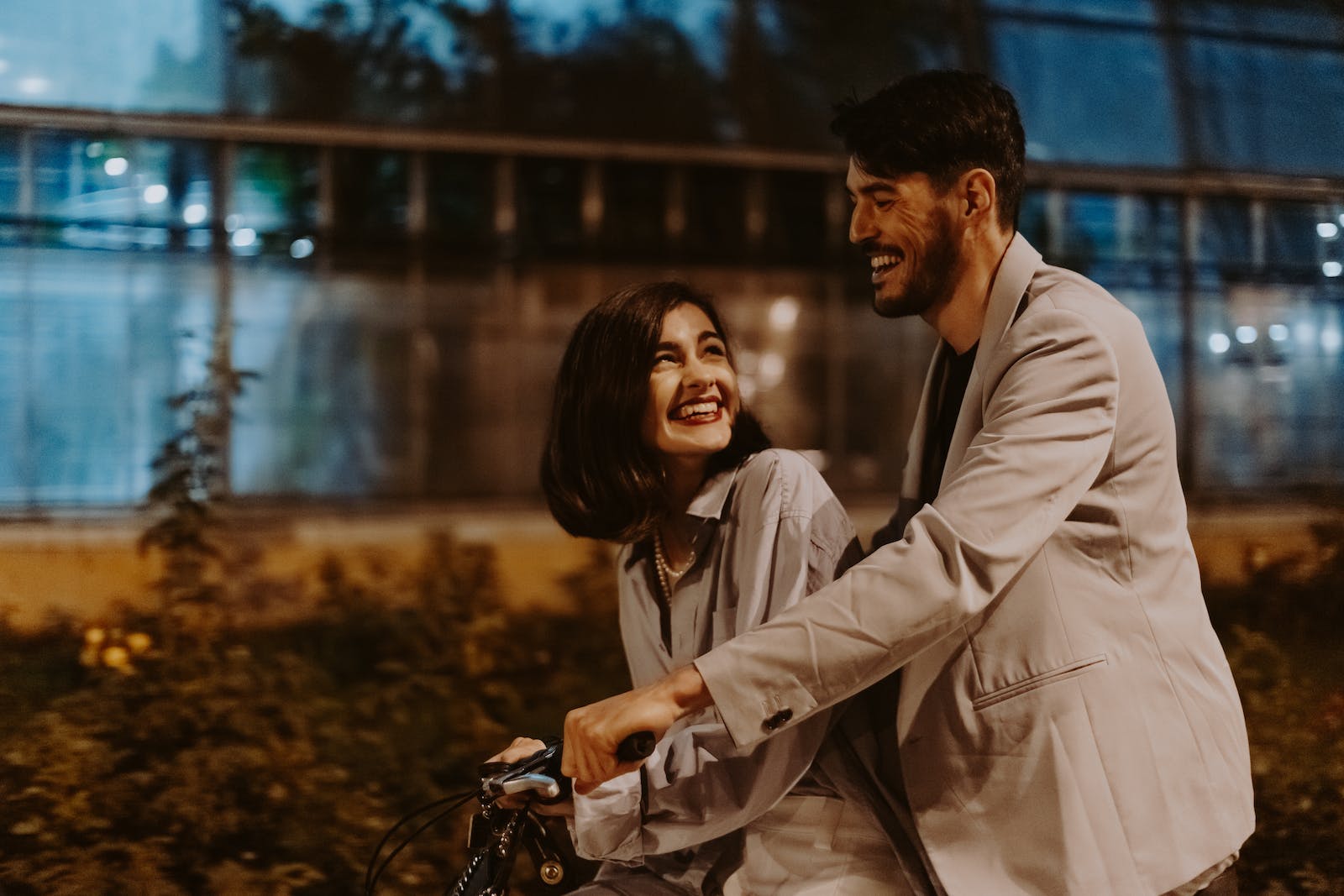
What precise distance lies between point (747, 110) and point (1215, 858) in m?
6.86

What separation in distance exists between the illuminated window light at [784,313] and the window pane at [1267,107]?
8.86 ft

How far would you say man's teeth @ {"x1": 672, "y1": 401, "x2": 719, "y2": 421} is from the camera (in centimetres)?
278

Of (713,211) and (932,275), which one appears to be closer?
(932,275)

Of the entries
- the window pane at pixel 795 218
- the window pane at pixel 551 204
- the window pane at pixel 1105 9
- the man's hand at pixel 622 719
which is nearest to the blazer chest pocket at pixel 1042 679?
the man's hand at pixel 622 719

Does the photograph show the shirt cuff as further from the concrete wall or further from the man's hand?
the concrete wall

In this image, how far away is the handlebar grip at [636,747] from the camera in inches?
80.5

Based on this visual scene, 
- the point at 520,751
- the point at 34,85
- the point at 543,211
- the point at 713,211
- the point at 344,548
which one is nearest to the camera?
the point at 520,751

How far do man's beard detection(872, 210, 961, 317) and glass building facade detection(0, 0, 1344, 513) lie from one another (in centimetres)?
561

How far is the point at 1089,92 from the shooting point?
833cm

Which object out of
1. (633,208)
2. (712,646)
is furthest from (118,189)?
(712,646)

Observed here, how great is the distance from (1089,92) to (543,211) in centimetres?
352

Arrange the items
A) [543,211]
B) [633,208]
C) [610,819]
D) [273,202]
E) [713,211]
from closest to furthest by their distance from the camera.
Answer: [610,819] → [273,202] → [543,211] → [633,208] → [713,211]

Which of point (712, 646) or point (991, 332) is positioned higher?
point (991, 332)

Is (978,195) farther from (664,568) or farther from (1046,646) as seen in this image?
(664,568)
